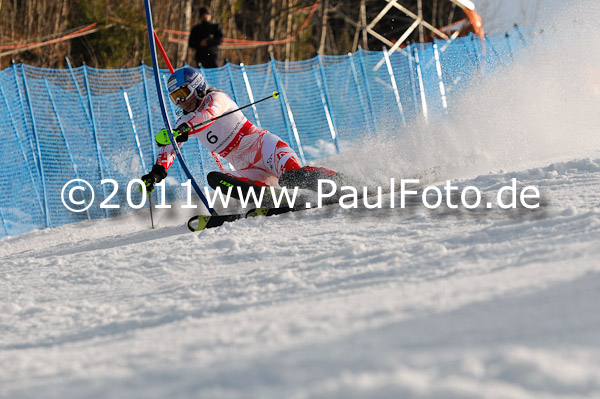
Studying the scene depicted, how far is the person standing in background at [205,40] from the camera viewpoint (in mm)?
13000

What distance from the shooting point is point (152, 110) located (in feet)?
36.2

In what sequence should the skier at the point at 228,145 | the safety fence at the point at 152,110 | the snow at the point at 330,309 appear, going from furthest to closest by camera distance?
the safety fence at the point at 152,110, the skier at the point at 228,145, the snow at the point at 330,309

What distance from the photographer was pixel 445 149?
27.2 ft

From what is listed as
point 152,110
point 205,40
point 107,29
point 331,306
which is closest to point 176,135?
point 331,306

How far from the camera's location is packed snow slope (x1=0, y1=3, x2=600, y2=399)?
235cm

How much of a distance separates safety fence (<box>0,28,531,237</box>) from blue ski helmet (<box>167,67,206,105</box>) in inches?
119

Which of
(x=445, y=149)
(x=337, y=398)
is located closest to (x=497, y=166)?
(x=445, y=149)

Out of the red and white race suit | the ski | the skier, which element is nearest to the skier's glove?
the skier

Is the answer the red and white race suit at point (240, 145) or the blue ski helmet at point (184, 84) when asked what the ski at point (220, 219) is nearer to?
the red and white race suit at point (240, 145)

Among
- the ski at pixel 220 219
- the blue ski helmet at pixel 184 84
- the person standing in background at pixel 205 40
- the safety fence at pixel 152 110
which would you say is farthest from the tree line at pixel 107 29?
the ski at pixel 220 219

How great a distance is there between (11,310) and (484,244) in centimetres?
282

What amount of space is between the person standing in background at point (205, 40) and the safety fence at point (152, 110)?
1141mm

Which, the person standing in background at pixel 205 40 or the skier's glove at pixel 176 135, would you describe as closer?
the skier's glove at pixel 176 135

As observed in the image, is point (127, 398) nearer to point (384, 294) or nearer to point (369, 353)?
point (369, 353)
